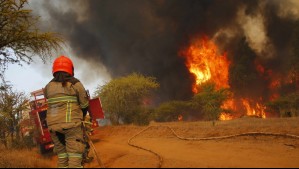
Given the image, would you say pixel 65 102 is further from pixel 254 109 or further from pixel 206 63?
pixel 206 63

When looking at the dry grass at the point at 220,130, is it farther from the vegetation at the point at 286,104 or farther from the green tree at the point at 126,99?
the vegetation at the point at 286,104

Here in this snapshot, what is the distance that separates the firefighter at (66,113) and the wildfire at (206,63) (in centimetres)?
3509

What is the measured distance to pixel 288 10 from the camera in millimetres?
46438

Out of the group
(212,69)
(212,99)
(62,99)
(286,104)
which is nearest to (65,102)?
(62,99)

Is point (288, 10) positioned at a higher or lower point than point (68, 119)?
higher

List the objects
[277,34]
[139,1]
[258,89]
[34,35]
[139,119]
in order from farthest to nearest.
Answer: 1. [139,1]
2. [277,34]
3. [258,89]
4. [139,119]
5. [34,35]

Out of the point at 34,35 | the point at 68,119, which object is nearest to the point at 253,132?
the point at 68,119

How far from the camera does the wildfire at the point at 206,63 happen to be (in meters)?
42.0

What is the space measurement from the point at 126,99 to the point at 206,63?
15536mm

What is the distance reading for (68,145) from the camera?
608cm

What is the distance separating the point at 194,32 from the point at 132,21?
10.5 meters

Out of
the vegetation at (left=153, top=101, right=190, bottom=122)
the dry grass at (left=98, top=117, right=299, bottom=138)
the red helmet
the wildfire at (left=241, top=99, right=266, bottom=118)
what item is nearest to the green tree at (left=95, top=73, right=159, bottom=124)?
the vegetation at (left=153, top=101, right=190, bottom=122)

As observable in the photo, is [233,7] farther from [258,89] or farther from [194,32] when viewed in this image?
[258,89]

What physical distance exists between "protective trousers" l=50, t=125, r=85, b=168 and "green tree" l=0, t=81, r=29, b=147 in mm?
12691
